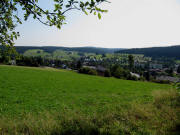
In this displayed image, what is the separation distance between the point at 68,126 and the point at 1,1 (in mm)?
3883

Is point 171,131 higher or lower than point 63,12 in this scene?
lower

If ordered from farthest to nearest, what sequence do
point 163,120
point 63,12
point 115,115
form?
point 115,115
point 163,120
point 63,12

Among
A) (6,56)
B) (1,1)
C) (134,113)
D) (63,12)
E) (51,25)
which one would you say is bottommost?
(134,113)

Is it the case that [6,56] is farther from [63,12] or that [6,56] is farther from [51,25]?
[63,12]

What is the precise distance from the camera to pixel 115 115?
4102mm

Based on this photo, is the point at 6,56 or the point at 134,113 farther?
the point at 134,113

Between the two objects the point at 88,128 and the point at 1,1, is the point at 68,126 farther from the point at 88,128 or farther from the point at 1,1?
the point at 1,1

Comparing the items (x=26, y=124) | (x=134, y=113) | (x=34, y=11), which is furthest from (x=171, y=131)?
(x=34, y=11)

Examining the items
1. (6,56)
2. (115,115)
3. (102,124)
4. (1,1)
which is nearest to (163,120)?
(115,115)

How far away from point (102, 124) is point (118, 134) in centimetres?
65

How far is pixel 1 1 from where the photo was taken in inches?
109

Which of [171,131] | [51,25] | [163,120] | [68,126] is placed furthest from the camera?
[163,120]

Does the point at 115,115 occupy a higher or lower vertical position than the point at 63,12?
lower

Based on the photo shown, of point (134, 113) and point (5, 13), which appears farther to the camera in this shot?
point (134, 113)
